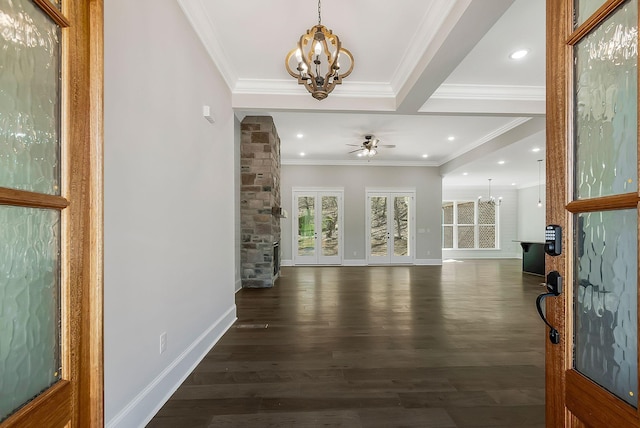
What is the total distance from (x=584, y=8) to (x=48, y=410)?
2.09 m

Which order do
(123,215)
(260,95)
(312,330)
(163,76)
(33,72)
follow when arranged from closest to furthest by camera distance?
Answer: (33,72)
(123,215)
(163,76)
(312,330)
(260,95)

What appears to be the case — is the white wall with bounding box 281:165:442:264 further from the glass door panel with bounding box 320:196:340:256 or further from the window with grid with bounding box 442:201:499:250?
the window with grid with bounding box 442:201:499:250

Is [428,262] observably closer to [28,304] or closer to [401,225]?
[401,225]

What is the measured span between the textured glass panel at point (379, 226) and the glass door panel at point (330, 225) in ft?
3.77

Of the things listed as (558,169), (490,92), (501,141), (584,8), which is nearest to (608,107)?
(558,169)

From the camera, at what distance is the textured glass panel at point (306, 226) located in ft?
28.2

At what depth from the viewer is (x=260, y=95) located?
3.72 meters

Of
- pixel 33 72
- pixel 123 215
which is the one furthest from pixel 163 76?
pixel 33 72

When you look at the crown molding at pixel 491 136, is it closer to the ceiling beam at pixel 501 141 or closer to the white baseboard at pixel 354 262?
the ceiling beam at pixel 501 141

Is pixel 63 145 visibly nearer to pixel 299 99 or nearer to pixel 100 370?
pixel 100 370

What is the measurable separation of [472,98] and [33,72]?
455cm

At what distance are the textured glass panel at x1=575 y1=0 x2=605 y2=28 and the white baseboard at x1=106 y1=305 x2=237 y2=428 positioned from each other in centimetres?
266

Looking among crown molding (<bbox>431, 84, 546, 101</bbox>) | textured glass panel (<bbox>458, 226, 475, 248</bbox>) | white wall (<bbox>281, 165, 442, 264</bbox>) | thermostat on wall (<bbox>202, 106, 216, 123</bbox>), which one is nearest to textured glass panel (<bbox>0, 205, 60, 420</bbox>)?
thermostat on wall (<bbox>202, 106, 216, 123</bbox>)

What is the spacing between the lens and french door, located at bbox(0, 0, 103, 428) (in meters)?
0.77
